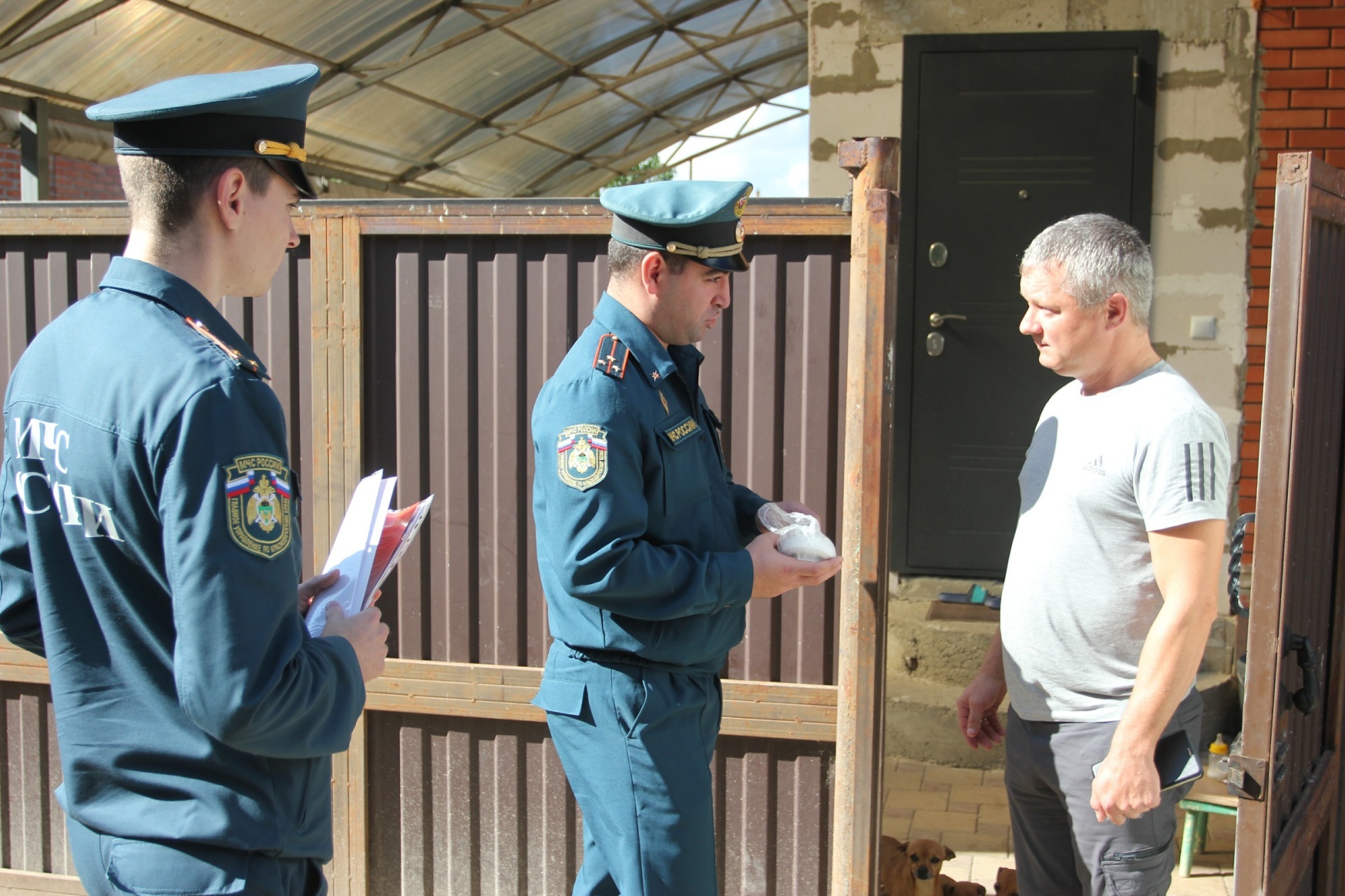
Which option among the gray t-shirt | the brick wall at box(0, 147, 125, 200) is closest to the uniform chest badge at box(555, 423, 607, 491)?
the gray t-shirt

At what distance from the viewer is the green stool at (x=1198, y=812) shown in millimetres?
3799

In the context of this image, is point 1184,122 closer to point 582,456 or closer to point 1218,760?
point 1218,760

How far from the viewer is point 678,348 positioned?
2309 mm

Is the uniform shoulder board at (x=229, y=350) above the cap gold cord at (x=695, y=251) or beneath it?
beneath

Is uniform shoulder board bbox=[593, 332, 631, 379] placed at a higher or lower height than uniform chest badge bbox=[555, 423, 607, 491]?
higher

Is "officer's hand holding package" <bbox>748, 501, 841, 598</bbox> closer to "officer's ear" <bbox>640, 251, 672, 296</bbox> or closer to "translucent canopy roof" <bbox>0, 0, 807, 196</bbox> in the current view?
"officer's ear" <bbox>640, 251, 672, 296</bbox>

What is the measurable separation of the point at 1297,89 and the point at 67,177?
1156cm

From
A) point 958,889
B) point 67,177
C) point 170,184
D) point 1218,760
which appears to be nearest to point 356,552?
point 170,184

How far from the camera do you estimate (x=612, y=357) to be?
2066mm

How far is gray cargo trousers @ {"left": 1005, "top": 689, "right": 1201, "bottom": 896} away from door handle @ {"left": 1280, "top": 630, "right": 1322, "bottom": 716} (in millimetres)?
270

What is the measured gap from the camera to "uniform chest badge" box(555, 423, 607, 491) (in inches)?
76.8

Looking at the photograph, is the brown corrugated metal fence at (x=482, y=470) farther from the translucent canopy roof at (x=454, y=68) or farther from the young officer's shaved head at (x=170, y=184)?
the translucent canopy roof at (x=454, y=68)

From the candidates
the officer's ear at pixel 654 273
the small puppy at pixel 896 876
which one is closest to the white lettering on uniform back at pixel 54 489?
the officer's ear at pixel 654 273

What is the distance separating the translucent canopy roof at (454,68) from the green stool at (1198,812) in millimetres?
8087
